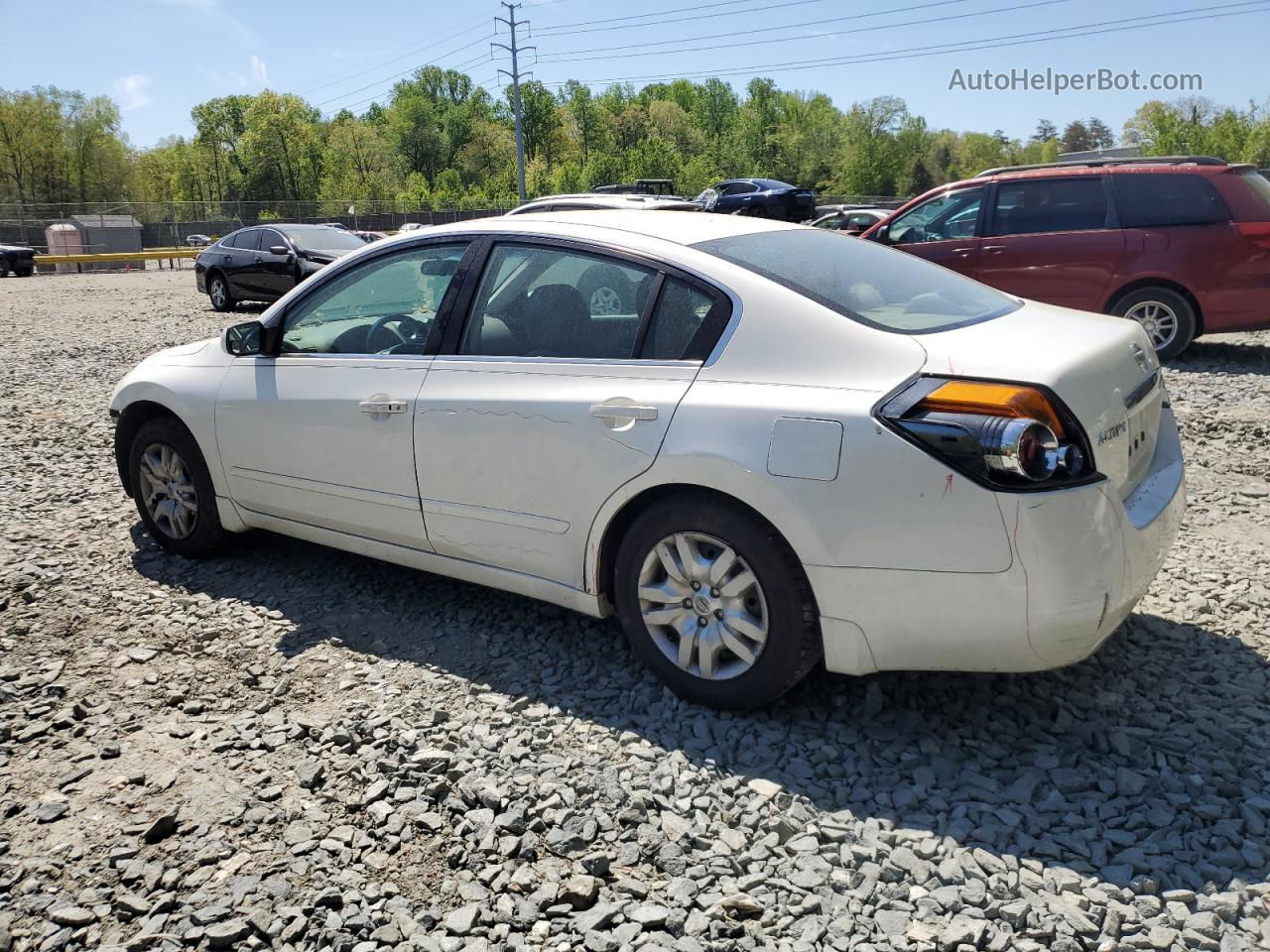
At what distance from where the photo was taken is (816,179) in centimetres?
10481

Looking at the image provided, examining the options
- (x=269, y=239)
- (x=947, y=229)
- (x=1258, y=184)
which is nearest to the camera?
(x=1258, y=184)

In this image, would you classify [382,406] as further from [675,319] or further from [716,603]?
[716,603]

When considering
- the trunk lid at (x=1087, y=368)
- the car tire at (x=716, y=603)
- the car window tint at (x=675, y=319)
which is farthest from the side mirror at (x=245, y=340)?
the trunk lid at (x=1087, y=368)

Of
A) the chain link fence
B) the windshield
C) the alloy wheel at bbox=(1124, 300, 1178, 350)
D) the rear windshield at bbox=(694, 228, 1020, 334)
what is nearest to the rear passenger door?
the alloy wheel at bbox=(1124, 300, 1178, 350)

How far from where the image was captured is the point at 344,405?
4133 mm

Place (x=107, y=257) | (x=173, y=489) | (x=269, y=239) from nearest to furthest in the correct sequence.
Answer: (x=173, y=489), (x=269, y=239), (x=107, y=257)

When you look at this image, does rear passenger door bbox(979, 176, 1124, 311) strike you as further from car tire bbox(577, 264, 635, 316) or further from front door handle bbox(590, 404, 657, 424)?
front door handle bbox(590, 404, 657, 424)

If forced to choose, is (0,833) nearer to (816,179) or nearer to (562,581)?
(562,581)

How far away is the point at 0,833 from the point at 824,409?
2671mm

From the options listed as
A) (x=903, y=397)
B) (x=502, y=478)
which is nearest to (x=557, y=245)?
(x=502, y=478)

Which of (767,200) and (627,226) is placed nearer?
(627,226)

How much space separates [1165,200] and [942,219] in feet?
6.85

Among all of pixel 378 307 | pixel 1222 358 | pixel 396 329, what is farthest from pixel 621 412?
pixel 1222 358

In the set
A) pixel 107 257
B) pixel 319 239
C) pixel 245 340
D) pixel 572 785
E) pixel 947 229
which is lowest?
pixel 572 785
